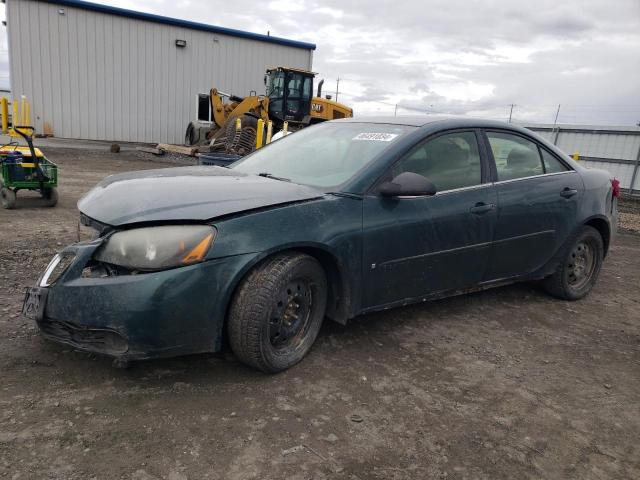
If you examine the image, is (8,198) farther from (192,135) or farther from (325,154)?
(192,135)

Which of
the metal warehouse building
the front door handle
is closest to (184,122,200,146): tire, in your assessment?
the metal warehouse building

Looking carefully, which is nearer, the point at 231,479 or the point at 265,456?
the point at 231,479

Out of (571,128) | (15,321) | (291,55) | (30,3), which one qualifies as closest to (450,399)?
(15,321)

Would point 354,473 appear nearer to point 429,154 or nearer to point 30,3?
point 429,154

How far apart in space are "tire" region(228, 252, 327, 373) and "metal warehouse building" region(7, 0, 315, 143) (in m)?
Answer: 21.8

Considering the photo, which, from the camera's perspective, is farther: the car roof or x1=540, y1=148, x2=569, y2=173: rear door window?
x1=540, y1=148, x2=569, y2=173: rear door window

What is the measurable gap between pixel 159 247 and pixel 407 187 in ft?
4.90

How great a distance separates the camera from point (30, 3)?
1986cm

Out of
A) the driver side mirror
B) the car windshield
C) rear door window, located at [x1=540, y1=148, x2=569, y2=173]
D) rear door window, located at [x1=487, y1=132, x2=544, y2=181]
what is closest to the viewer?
the driver side mirror

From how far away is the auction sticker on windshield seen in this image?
3410 mm

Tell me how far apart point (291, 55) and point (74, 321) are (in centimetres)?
2520

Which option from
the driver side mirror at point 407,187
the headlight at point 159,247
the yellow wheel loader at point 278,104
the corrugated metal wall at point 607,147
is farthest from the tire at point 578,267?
the yellow wheel loader at point 278,104

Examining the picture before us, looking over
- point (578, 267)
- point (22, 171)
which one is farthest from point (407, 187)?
point (22, 171)

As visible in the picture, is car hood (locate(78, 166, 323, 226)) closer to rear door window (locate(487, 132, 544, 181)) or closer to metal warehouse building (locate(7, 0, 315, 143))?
rear door window (locate(487, 132, 544, 181))
